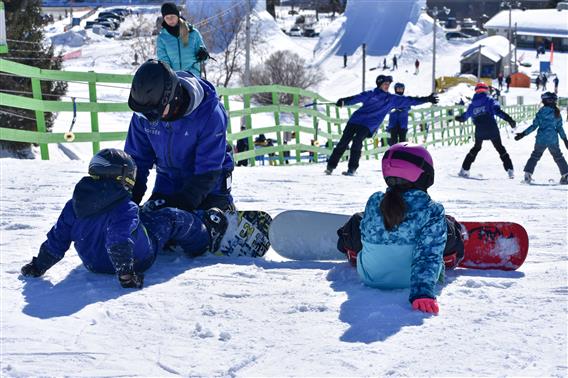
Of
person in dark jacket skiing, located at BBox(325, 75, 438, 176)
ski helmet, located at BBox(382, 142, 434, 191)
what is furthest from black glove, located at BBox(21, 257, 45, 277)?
person in dark jacket skiing, located at BBox(325, 75, 438, 176)

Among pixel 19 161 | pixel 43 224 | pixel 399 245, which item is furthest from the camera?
pixel 19 161

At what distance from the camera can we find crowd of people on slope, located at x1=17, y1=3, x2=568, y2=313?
3.80 metres

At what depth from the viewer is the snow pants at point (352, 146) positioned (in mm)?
10938

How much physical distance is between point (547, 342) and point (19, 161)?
7262mm

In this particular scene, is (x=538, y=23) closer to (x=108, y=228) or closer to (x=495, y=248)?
(x=495, y=248)

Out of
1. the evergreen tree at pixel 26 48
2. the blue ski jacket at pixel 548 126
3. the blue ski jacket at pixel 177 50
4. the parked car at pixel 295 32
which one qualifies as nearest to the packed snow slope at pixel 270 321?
the blue ski jacket at pixel 177 50

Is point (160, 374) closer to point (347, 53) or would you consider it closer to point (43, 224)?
point (43, 224)

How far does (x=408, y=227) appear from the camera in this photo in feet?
12.6

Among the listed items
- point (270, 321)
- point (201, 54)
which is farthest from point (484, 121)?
point (270, 321)

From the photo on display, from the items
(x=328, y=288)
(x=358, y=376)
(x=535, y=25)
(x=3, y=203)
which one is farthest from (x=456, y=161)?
(x=535, y=25)

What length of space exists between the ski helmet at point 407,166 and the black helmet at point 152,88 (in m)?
1.24

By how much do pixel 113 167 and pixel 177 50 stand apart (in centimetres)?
484

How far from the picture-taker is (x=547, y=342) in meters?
3.24

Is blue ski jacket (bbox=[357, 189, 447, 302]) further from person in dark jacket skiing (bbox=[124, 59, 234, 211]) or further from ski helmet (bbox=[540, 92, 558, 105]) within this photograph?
ski helmet (bbox=[540, 92, 558, 105])
